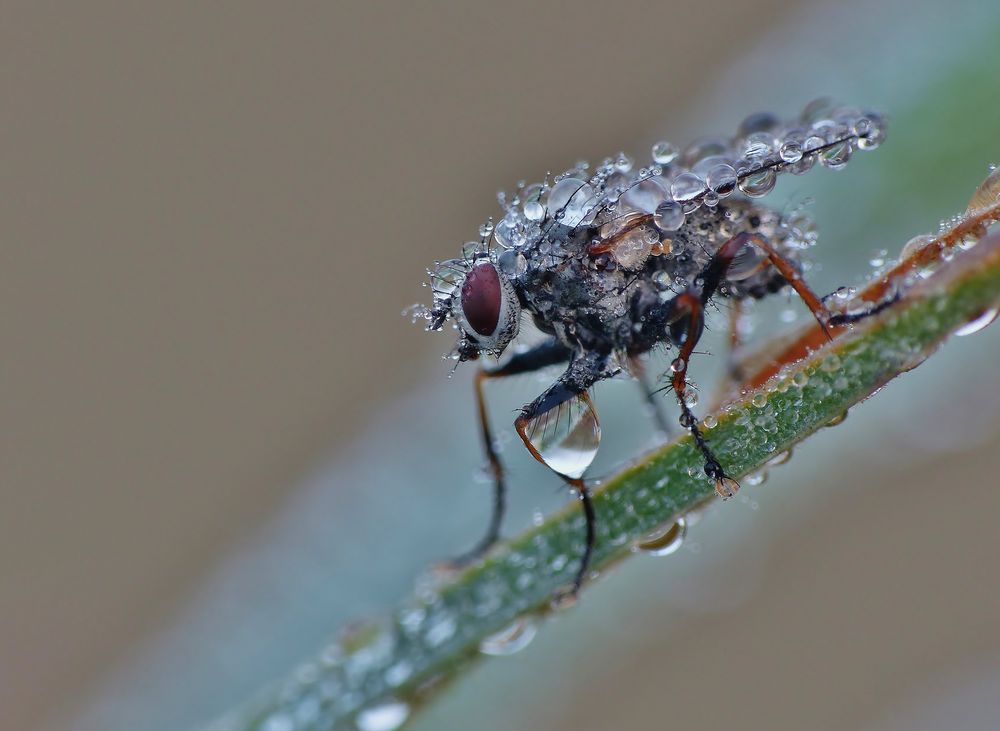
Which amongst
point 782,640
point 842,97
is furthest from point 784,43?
point 782,640

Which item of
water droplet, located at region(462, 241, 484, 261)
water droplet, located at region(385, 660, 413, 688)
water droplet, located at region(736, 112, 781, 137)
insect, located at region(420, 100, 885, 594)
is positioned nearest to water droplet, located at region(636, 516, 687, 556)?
insect, located at region(420, 100, 885, 594)

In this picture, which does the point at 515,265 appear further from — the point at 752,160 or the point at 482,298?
the point at 752,160

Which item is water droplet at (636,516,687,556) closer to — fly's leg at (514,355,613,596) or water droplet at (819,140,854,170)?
fly's leg at (514,355,613,596)

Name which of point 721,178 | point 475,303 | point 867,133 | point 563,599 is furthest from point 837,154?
point 563,599

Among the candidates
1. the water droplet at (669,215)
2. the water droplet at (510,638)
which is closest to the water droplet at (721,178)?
the water droplet at (669,215)

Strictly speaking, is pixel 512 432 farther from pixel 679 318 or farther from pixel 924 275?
pixel 924 275

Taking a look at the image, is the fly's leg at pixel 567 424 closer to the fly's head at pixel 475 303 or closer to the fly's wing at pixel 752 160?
the fly's head at pixel 475 303
